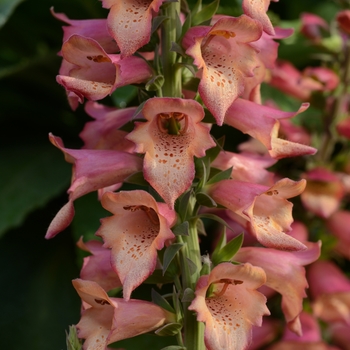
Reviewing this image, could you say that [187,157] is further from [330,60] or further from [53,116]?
[53,116]

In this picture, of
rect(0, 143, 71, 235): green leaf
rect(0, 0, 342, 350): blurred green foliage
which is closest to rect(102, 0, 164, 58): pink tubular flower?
rect(0, 0, 342, 350): blurred green foliage

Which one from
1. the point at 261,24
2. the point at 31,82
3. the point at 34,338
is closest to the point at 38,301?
the point at 34,338

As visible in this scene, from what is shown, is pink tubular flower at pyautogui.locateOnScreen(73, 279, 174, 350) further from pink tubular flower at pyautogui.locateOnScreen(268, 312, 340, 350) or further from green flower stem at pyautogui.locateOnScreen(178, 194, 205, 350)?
pink tubular flower at pyautogui.locateOnScreen(268, 312, 340, 350)

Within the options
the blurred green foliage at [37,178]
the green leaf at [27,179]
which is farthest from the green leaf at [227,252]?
the green leaf at [27,179]

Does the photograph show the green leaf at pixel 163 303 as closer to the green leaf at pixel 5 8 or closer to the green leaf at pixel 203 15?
the green leaf at pixel 203 15

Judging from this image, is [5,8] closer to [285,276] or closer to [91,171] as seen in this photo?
[91,171]

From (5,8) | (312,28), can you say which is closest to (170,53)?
(5,8)
